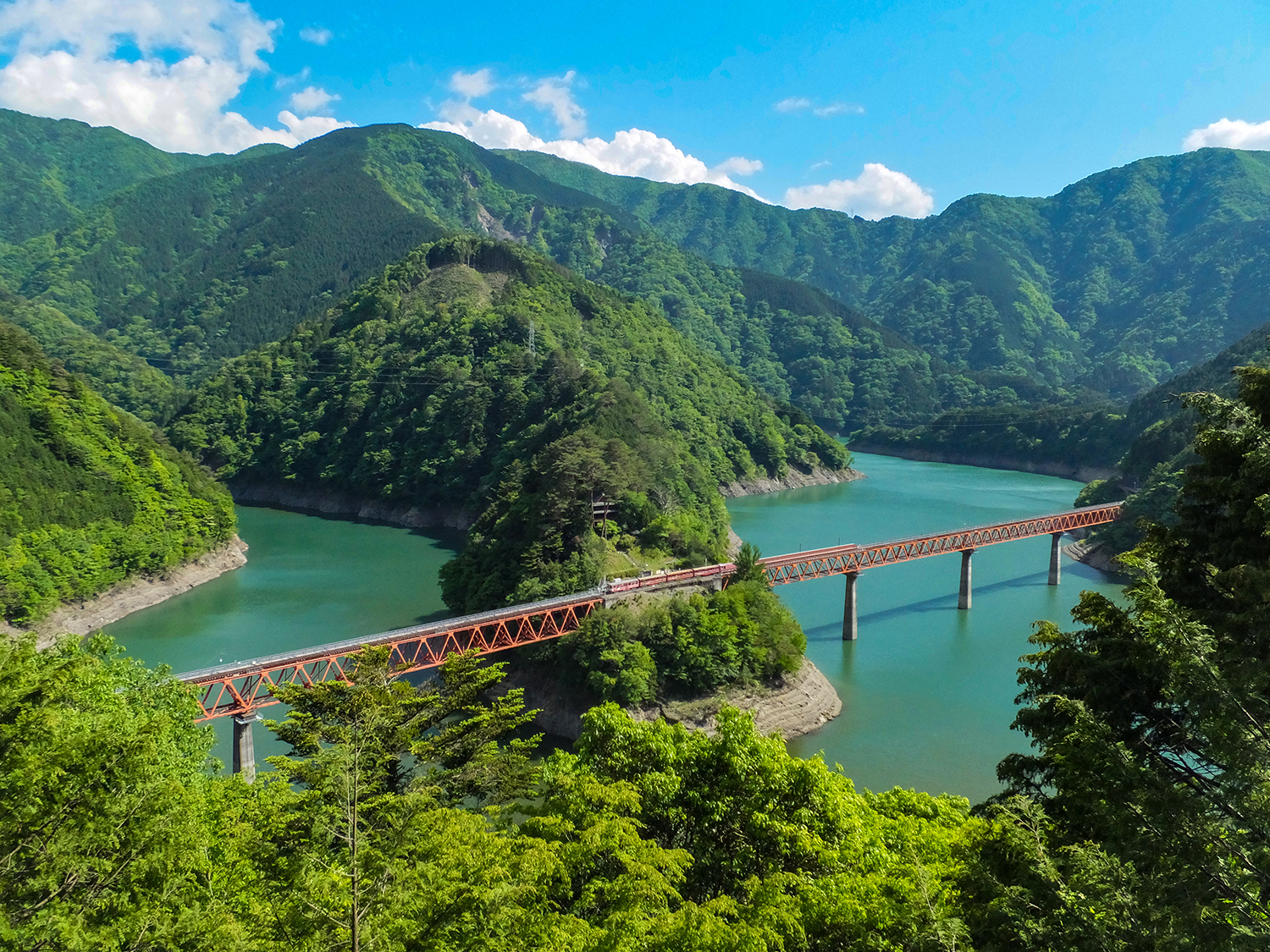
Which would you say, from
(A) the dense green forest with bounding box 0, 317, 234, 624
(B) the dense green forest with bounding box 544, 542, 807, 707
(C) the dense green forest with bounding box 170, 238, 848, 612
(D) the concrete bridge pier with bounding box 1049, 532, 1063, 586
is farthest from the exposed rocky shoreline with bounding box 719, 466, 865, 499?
(B) the dense green forest with bounding box 544, 542, 807, 707

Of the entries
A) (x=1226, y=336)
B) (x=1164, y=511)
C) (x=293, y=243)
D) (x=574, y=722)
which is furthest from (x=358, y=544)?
(x=1226, y=336)

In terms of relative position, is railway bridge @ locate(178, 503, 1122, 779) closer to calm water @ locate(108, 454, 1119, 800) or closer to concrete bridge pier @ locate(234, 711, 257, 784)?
concrete bridge pier @ locate(234, 711, 257, 784)

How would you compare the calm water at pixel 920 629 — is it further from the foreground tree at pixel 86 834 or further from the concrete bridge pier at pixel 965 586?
the foreground tree at pixel 86 834

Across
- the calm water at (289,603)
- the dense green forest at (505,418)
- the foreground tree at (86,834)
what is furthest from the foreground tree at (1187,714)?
the dense green forest at (505,418)

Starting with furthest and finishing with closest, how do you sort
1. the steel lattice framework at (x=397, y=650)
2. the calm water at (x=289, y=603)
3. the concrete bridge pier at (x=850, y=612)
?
the concrete bridge pier at (x=850, y=612) < the calm water at (x=289, y=603) < the steel lattice framework at (x=397, y=650)

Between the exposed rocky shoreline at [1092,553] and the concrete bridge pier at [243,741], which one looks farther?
the exposed rocky shoreline at [1092,553]

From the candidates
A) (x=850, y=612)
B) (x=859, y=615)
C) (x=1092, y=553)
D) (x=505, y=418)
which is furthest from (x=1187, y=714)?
(x=505, y=418)

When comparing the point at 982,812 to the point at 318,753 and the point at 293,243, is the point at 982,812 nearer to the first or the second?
the point at 318,753
